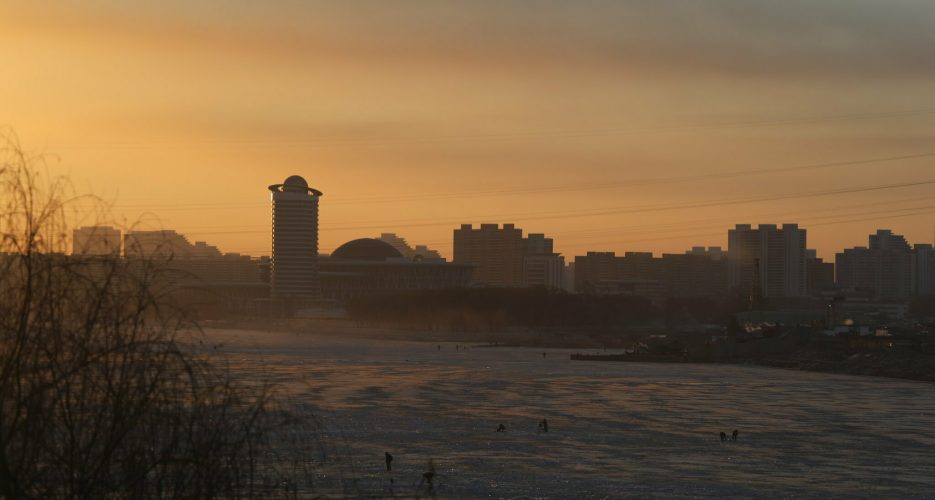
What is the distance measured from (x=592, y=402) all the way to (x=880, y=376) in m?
42.1

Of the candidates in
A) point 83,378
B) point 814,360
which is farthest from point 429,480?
point 814,360

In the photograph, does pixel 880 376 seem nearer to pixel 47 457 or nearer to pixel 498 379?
pixel 498 379

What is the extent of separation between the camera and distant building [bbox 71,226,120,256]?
13.4 metres

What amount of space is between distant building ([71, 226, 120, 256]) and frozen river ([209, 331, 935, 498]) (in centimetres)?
460

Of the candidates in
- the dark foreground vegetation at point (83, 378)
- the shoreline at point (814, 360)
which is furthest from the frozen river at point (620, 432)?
the shoreline at point (814, 360)

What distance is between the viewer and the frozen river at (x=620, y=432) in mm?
31219

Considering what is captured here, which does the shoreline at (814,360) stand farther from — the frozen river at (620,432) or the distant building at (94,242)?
the distant building at (94,242)

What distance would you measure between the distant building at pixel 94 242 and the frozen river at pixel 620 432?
4597 mm

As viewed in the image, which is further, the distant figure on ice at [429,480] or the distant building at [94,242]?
the distant figure on ice at [429,480]

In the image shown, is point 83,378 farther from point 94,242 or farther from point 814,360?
point 814,360

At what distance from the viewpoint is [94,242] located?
13.4 metres

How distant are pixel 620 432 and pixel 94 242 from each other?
103 ft

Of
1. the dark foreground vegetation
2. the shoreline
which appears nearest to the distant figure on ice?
the dark foreground vegetation

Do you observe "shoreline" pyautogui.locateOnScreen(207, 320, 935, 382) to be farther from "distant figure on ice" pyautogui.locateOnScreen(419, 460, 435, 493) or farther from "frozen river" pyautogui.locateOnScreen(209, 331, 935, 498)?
"distant figure on ice" pyautogui.locateOnScreen(419, 460, 435, 493)
